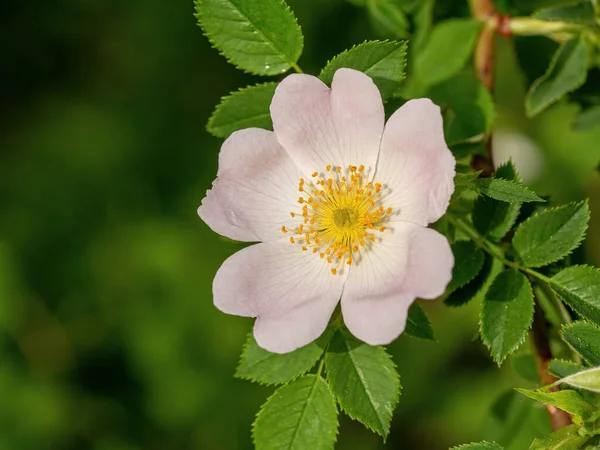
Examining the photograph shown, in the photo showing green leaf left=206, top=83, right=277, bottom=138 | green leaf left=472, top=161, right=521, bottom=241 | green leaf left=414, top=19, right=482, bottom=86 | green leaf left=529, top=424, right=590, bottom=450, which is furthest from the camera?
green leaf left=414, top=19, right=482, bottom=86

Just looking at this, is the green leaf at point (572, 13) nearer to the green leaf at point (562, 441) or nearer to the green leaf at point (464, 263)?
the green leaf at point (464, 263)

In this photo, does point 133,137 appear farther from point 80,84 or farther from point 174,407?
point 174,407

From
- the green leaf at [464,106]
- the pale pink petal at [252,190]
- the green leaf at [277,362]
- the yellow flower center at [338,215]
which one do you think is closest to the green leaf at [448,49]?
the green leaf at [464,106]

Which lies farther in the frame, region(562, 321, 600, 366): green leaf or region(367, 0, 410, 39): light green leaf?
region(367, 0, 410, 39): light green leaf

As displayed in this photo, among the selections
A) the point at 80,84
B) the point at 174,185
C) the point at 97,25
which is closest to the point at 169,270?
the point at 174,185

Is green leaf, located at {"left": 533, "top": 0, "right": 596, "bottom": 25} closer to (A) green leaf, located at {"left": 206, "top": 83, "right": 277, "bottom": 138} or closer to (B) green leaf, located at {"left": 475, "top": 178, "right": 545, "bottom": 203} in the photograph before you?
(B) green leaf, located at {"left": 475, "top": 178, "right": 545, "bottom": 203}

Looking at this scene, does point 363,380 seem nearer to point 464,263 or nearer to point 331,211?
point 464,263

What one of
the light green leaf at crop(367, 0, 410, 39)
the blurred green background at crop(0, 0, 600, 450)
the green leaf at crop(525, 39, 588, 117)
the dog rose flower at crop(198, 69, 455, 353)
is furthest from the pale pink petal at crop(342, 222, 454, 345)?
the blurred green background at crop(0, 0, 600, 450)
